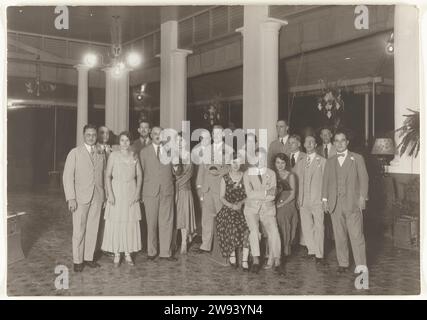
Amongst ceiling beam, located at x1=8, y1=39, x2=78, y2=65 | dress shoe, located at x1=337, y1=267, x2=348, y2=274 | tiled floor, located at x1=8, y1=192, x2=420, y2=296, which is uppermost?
ceiling beam, located at x1=8, y1=39, x2=78, y2=65

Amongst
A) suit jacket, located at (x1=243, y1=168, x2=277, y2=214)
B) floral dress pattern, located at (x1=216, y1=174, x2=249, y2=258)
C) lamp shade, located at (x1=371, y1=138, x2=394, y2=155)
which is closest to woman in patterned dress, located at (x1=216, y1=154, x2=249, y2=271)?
floral dress pattern, located at (x1=216, y1=174, x2=249, y2=258)

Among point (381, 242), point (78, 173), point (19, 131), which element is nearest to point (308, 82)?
point (381, 242)

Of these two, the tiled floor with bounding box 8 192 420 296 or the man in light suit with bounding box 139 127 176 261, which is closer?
the tiled floor with bounding box 8 192 420 296

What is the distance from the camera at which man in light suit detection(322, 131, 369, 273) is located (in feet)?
14.7

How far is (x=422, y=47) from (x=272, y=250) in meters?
2.47

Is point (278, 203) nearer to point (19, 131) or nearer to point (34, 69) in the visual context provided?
point (34, 69)

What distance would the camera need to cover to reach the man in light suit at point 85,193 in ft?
14.9

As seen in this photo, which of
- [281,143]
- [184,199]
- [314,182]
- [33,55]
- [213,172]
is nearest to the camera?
[314,182]

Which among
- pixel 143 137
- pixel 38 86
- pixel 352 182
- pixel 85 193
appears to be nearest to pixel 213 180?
pixel 143 137

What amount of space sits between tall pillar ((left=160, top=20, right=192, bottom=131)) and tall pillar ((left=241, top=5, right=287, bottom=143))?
2314 mm

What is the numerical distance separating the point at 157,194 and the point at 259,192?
1.20 metres

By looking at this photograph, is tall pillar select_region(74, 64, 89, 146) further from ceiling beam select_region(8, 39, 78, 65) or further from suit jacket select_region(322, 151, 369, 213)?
suit jacket select_region(322, 151, 369, 213)

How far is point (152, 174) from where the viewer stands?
16.4 feet

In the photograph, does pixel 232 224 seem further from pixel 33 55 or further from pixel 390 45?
pixel 33 55
